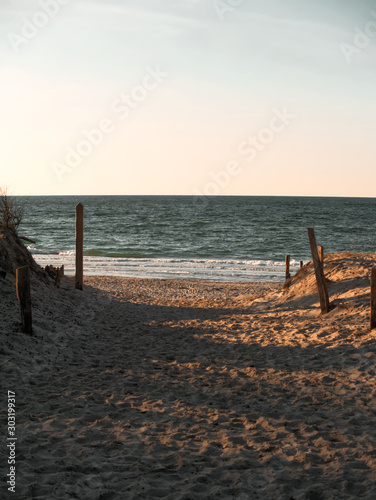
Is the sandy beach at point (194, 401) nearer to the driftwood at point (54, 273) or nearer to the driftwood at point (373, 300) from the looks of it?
the driftwood at point (373, 300)

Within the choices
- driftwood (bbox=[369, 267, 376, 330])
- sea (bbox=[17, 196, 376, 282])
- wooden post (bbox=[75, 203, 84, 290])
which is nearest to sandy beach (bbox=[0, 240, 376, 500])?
driftwood (bbox=[369, 267, 376, 330])

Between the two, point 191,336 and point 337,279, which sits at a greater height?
point 337,279

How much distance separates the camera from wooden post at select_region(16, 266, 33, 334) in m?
8.55

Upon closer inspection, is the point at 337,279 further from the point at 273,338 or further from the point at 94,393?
the point at 94,393

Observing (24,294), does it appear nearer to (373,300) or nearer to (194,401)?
(194,401)

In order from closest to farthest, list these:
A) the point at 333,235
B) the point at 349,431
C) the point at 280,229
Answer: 1. the point at 349,431
2. the point at 333,235
3. the point at 280,229

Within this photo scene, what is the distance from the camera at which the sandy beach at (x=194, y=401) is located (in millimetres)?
4520

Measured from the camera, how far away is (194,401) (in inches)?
258

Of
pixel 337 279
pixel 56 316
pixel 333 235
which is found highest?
pixel 333 235

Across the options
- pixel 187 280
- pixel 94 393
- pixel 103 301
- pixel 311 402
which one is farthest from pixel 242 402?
pixel 187 280

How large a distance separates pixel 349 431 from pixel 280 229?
46.4 meters

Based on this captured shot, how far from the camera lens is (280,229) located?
5091 cm

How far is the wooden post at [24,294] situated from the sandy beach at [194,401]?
269mm

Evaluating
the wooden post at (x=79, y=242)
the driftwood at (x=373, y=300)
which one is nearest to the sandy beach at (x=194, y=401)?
the driftwood at (x=373, y=300)
